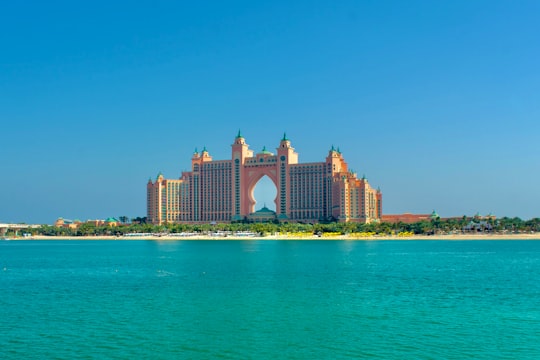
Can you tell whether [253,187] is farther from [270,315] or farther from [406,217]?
[270,315]

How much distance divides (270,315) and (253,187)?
14731cm

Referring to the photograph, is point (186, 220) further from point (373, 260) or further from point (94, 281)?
point (94, 281)

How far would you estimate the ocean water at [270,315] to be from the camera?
2697cm

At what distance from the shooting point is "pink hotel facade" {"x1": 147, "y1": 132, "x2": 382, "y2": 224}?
169375 millimetres

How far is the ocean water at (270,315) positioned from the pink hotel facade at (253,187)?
112 m

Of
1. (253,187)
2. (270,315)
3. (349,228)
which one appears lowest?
(270,315)

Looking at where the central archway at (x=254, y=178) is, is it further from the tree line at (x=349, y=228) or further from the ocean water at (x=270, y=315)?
the ocean water at (x=270, y=315)

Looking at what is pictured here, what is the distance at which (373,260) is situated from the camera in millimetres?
74688

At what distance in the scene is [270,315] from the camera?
3434cm

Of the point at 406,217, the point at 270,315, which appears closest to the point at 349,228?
the point at 406,217

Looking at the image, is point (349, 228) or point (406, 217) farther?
point (406, 217)

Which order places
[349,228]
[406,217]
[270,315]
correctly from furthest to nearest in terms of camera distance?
[406,217] → [349,228] → [270,315]

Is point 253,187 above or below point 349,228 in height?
above

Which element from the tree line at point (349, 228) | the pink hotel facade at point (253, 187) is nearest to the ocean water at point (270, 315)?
the tree line at point (349, 228)
